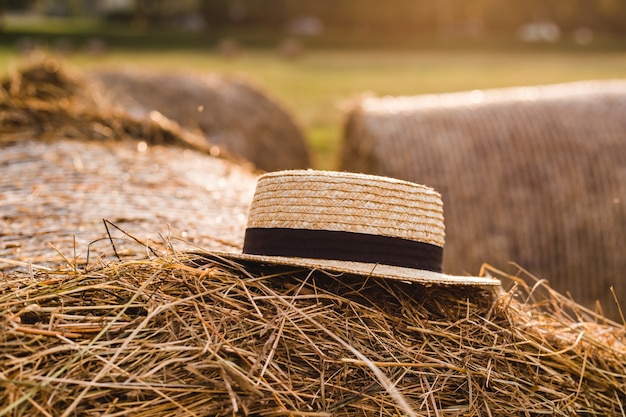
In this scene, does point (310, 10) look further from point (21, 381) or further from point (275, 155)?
point (21, 381)

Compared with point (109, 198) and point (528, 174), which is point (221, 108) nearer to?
point (528, 174)

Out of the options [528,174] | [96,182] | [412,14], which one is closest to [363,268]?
[96,182]

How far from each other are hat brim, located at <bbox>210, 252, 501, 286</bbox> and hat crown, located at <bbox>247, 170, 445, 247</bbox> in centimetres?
11

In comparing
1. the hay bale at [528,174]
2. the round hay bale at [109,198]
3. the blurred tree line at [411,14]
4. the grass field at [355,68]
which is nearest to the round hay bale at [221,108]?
the grass field at [355,68]

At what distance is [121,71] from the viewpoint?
852 cm

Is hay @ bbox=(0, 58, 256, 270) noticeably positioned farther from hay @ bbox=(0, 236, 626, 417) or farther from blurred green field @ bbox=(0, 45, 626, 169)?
blurred green field @ bbox=(0, 45, 626, 169)

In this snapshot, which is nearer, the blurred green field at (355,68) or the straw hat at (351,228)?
the straw hat at (351,228)

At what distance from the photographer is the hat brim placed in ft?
7.52

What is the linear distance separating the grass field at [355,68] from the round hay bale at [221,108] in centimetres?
155

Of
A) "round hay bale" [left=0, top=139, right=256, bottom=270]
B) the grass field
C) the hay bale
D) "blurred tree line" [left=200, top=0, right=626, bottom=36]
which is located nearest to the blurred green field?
the grass field

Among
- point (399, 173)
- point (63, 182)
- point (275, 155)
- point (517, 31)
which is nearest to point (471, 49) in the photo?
point (517, 31)

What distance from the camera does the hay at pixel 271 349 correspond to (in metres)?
1.96

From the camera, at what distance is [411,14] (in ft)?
156

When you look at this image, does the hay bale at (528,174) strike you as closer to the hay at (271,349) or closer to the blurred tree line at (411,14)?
the hay at (271,349)
